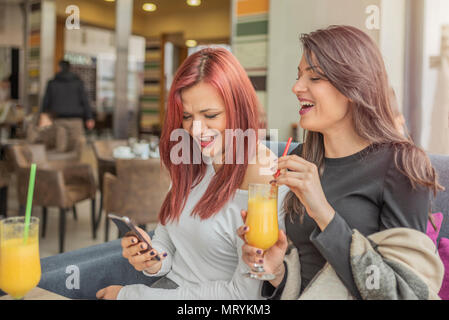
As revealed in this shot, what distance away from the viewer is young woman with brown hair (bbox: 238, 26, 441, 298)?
99cm

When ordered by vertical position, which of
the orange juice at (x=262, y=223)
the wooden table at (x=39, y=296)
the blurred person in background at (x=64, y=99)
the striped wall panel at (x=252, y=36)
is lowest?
the wooden table at (x=39, y=296)

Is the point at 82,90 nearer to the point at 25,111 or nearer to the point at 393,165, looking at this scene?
the point at 25,111

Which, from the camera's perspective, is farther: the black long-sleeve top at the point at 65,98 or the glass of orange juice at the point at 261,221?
the black long-sleeve top at the point at 65,98

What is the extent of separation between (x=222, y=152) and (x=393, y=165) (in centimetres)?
49

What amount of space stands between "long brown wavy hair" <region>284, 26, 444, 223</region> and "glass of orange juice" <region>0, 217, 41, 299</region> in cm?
83

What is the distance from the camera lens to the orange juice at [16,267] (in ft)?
3.64

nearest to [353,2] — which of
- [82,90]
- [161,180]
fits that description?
[161,180]

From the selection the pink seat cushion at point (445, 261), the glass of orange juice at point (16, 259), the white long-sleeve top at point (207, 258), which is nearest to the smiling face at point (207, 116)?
the white long-sleeve top at point (207, 258)

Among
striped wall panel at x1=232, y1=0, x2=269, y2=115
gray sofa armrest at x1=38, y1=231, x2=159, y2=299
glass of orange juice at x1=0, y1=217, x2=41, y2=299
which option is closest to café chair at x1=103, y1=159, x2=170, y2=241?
striped wall panel at x1=232, y1=0, x2=269, y2=115

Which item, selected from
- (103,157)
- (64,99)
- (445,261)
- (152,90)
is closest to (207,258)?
(445,261)

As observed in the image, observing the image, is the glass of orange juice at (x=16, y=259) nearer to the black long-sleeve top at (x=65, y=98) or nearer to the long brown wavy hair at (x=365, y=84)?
the long brown wavy hair at (x=365, y=84)

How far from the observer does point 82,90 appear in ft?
20.9

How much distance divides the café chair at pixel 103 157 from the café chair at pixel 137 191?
2.59 feet
